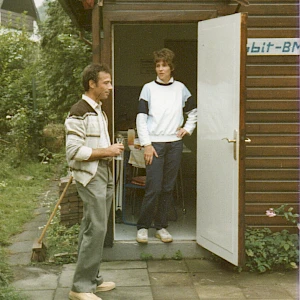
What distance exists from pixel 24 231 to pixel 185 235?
222 centimetres

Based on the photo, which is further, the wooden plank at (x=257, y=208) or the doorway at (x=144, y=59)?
the doorway at (x=144, y=59)

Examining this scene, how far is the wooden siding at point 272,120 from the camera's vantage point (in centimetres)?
577

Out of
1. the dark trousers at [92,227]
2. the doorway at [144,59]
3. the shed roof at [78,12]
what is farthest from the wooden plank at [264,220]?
the doorway at [144,59]

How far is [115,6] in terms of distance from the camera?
568cm

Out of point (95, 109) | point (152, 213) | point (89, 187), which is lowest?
point (152, 213)

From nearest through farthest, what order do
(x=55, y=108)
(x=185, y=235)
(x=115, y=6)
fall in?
(x=115, y=6)
(x=185, y=235)
(x=55, y=108)

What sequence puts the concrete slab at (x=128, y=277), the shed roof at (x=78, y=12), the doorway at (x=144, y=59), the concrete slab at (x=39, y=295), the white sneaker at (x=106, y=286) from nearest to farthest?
the concrete slab at (x=39, y=295)
the white sneaker at (x=106, y=286)
the concrete slab at (x=128, y=277)
the shed roof at (x=78, y=12)
the doorway at (x=144, y=59)

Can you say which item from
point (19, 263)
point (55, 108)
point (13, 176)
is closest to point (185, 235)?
point (19, 263)

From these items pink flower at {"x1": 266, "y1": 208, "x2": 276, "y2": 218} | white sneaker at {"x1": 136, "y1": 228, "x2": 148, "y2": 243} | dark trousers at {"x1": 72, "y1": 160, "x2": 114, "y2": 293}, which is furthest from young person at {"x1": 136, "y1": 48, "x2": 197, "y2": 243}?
dark trousers at {"x1": 72, "y1": 160, "x2": 114, "y2": 293}

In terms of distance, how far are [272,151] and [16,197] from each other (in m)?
4.83

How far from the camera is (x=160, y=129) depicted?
582cm

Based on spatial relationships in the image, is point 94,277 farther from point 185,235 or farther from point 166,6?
point 166,6

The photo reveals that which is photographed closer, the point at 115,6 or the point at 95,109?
the point at 95,109

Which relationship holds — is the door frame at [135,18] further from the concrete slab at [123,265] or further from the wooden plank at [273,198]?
the wooden plank at [273,198]
